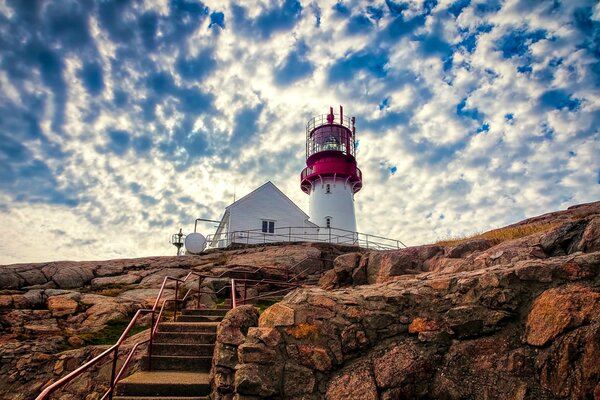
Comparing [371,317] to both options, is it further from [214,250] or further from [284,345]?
[214,250]

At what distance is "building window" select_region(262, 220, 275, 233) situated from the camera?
30.2 meters

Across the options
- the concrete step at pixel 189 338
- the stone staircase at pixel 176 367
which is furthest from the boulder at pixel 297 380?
the concrete step at pixel 189 338

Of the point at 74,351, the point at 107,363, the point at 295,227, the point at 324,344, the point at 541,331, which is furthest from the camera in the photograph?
the point at 295,227

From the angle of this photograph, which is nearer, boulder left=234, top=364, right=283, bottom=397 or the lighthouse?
boulder left=234, top=364, right=283, bottom=397

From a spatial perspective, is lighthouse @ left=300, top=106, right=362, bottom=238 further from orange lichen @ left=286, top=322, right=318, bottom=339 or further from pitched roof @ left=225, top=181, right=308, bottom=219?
orange lichen @ left=286, top=322, right=318, bottom=339

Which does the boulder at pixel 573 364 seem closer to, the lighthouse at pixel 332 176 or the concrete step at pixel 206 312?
the concrete step at pixel 206 312

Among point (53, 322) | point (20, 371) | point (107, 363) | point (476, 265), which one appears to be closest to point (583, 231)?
point (476, 265)

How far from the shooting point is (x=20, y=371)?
1005 centimetres

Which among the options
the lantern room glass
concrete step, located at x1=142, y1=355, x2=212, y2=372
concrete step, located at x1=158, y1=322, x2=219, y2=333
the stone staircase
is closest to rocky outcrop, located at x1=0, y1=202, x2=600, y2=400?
the stone staircase

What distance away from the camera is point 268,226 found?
30406 mm

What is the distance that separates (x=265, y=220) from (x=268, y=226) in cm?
54

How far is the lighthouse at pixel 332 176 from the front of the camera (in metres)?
33.2

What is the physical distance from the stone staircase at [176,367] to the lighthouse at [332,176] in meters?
23.6

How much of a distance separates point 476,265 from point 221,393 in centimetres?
557
